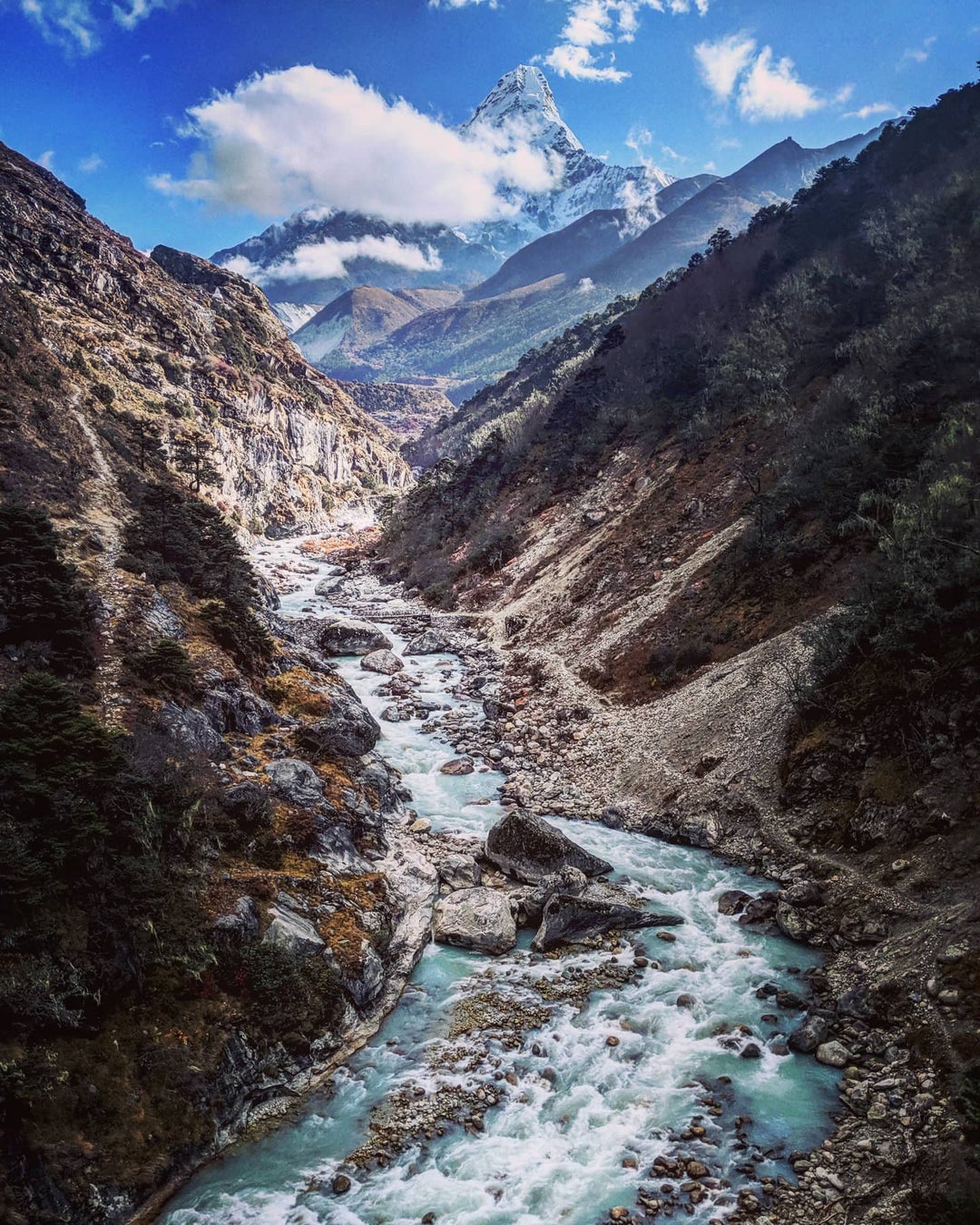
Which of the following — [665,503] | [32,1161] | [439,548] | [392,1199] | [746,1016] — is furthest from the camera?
[439,548]

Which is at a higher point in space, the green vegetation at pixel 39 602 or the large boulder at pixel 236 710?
the green vegetation at pixel 39 602

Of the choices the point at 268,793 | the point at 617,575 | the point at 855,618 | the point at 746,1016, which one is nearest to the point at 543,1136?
the point at 746,1016

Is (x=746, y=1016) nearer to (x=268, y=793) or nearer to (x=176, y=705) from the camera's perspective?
(x=268, y=793)

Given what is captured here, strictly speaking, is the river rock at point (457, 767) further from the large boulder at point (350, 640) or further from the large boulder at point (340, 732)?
the large boulder at point (350, 640)

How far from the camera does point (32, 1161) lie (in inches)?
358

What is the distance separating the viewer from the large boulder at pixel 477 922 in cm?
1666

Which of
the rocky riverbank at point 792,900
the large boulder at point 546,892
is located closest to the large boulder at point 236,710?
the rocky riverbank at point 792,900

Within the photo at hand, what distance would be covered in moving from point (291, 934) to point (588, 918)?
7.66 meters

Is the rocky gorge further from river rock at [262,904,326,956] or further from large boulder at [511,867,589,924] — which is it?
river rock at [262,904,326,956]

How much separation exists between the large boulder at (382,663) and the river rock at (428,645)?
2149 millimetres

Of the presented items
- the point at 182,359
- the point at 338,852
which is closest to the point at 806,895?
the point at 338,852

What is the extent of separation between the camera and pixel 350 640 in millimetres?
42250

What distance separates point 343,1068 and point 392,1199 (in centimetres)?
296

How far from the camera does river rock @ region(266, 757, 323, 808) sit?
60.6ft
